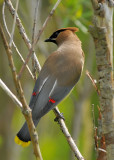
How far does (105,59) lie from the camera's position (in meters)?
1.66

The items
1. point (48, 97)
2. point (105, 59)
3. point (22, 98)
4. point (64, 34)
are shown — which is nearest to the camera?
point (105, 59)

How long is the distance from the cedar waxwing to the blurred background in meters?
0.70

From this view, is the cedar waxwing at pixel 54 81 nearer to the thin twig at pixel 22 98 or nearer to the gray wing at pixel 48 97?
the gray wing at pixel 48 97

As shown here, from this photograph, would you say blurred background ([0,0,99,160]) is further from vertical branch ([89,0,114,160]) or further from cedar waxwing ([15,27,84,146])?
vertical branch ([89,0,114,160])

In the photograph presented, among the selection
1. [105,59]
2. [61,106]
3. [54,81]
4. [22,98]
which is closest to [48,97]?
[54,81]

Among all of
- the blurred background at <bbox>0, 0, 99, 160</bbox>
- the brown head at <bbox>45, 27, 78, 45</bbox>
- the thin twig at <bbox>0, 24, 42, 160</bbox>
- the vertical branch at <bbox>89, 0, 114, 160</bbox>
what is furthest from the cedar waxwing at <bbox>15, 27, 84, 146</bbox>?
the vertical branch at <bbox>89, 0, 114, 160</bbox>

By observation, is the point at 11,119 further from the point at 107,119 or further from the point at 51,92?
the point at 107,119

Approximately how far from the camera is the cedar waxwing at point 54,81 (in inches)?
117

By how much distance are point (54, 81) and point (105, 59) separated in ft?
5.09

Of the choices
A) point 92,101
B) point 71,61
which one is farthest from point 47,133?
point 71,61

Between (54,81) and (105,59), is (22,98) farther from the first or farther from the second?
(54,81)

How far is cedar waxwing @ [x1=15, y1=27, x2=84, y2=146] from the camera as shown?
296cm

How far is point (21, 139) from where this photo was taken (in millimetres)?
2971

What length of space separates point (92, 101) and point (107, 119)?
4.38 meters
